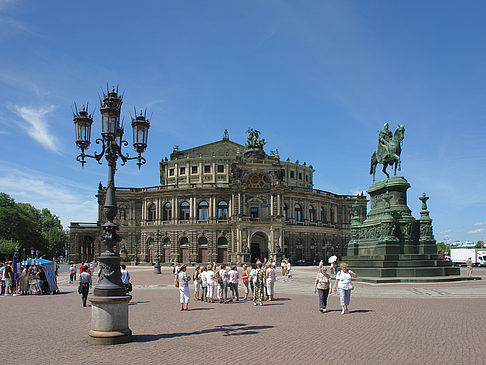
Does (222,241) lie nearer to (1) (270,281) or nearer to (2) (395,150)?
(2) (395,150)

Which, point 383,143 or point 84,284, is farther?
point 383,143

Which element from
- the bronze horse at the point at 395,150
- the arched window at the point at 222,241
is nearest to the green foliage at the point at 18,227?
the arched window at the point at 222,241

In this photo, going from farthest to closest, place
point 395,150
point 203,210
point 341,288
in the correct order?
1. point 203,210
2. point 395,150
3. point 341,288

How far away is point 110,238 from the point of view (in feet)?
35.8

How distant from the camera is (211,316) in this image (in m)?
14.7

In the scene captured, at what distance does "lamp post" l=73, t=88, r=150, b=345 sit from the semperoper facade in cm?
5243

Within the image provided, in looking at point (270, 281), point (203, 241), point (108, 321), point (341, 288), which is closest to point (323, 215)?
point (203, 241)

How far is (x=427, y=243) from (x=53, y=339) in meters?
23.3

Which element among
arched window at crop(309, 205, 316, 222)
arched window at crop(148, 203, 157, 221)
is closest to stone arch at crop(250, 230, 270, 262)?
arched window at crop(309, 205, 316, 222)

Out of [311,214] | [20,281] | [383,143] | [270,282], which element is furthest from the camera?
[311,214]

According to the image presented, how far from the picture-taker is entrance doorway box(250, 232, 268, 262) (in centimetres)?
6862

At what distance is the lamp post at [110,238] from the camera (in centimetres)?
1005

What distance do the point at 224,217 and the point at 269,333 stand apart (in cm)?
5881

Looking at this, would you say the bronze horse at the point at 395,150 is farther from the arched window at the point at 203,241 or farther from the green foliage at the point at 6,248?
the green foliage at the point at 6,248
